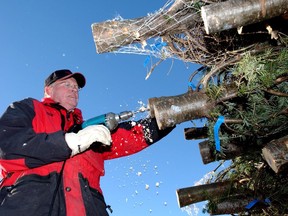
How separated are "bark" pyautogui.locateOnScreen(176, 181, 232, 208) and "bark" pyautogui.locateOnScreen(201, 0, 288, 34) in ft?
10.6

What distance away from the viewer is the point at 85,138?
10.9 ft

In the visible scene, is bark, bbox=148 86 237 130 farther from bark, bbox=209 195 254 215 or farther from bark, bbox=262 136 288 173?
bark, bbox=209 195 254 215

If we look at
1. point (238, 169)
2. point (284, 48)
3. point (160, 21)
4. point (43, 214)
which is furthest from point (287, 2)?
point (238, 169)

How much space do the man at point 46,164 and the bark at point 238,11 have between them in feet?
5.02

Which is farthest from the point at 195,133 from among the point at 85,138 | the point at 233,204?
the point at 85,138

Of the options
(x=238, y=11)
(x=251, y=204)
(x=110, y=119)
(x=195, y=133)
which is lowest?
(x=251, y=204)

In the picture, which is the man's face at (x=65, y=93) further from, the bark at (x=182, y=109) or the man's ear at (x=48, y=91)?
the bark at (x=182, y=109)

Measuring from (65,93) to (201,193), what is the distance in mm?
2684

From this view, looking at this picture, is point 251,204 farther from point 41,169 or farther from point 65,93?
point 41,169

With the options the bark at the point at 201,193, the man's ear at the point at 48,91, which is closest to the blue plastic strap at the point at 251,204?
the bark at the point at 201,193

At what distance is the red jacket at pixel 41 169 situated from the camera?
9.85ft

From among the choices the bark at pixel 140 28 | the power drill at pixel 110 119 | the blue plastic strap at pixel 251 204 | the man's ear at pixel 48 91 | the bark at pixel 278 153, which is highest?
the bark at pixel 140 28

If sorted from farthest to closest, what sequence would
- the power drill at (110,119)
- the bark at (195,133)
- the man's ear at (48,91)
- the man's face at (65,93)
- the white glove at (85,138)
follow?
the bark at (195,133), the man's ear at (48,91), the man's face at (65,93), the power drill at (110,119), the white glove at (85,138)

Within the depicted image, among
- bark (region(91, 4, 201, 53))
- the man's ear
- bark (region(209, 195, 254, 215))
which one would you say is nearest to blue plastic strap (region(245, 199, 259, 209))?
bark (region(209, 195, 254, 215))
